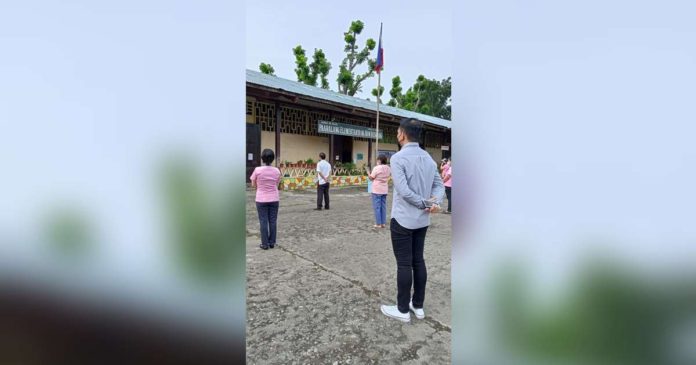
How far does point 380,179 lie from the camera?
577 centimetres

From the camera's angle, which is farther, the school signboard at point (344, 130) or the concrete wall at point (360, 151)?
the concrete wall at point (360, 151)

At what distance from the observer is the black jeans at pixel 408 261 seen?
2.42 metres

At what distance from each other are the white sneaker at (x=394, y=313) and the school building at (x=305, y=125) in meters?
7.12

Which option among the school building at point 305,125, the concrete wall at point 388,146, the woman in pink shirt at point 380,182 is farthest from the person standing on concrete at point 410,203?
the concrete wall at point 388,146
